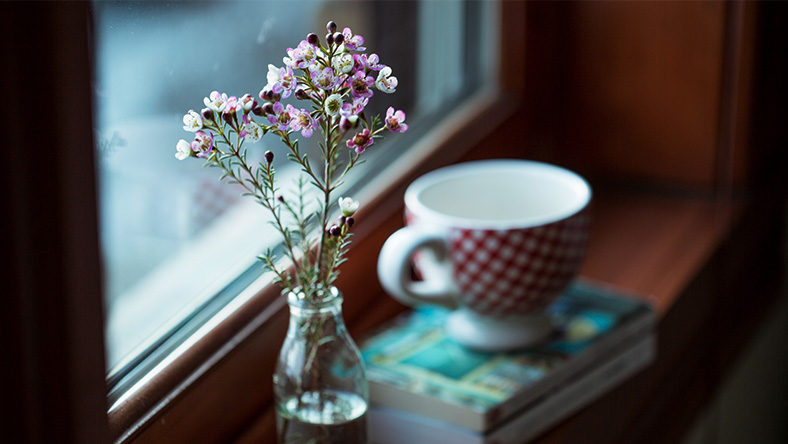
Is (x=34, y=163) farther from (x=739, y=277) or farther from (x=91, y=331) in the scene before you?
(x=739, y=277)

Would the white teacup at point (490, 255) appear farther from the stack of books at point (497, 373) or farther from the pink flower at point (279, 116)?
the pink flower at point (279, 116)

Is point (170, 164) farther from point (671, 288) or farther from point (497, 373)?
point (671, 288)

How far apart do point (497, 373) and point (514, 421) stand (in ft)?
0.14

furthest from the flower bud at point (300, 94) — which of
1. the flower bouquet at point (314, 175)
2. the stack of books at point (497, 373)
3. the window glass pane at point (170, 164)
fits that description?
the stack of books at point (497, 373)

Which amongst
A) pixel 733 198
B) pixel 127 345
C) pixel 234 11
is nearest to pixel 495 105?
pixel 733 198

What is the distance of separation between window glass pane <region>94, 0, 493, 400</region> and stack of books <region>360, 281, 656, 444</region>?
122 millimetres

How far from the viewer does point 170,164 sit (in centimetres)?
63

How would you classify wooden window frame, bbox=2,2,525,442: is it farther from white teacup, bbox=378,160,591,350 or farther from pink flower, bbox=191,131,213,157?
white teacup, bbox=378,160,591,350

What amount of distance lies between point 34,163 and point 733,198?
2.59 ft

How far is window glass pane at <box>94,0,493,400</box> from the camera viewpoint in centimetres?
55

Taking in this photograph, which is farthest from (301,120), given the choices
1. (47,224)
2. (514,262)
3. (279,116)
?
(514,262)

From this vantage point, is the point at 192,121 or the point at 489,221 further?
the point at 489,221

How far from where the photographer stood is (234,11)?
0.65 metres

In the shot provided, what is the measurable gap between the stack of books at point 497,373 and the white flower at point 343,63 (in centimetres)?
25
